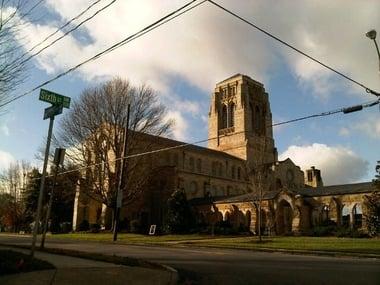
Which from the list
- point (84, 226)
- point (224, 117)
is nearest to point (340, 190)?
point (84, 226)

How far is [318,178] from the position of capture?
106688mm

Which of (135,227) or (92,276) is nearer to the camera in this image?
(92,276)

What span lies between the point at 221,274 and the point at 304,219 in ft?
112

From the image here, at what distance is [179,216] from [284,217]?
35.3ft

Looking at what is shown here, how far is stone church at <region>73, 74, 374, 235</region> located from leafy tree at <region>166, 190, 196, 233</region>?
14.9 ft

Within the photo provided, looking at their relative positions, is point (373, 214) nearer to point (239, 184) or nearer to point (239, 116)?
point (239, 184)

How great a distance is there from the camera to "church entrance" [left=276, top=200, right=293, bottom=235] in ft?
147

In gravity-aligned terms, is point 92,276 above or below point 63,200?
below

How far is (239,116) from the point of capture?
88.1 metres

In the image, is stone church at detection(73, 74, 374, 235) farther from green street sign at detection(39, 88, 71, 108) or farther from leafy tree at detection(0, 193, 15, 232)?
leafy tree at detection(0, 193, 15, 232)

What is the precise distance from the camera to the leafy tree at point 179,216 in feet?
152

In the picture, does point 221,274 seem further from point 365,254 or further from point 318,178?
point 318,178

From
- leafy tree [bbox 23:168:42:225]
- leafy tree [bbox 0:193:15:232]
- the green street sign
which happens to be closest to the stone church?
leafy tree [bbox 23:168:42:225]

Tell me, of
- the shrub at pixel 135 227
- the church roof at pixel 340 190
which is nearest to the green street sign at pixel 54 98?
the church roof at pixel 340 190
